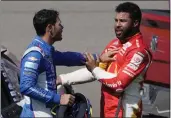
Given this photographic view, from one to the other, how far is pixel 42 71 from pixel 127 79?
0.56 meters

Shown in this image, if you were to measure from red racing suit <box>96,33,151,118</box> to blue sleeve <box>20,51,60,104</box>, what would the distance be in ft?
1.38

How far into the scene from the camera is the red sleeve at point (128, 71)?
4285mm

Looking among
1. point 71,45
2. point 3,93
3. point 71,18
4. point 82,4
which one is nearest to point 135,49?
point 3,93

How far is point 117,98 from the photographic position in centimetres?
440

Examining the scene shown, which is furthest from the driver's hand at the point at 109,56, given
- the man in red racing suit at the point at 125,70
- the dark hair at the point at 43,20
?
the dark hair at the point at 43,20

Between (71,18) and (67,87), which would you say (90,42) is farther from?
(67,87)

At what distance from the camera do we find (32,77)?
4.14 metres

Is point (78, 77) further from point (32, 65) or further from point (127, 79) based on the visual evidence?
point (32, 65)

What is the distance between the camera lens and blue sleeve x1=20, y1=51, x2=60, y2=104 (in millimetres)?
4141

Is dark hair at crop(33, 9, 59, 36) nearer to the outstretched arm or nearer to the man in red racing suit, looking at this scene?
the man in red racing suit

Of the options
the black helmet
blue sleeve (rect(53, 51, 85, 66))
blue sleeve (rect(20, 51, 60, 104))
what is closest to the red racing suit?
the black helmet

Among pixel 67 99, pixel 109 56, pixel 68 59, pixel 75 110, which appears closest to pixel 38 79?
pixel 67 99

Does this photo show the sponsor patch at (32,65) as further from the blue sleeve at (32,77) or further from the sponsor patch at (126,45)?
the sponsor patch at (126,45)

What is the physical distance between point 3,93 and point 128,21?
1.49m
